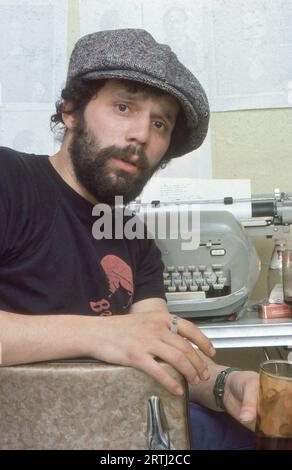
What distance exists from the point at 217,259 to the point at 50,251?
476 millimetres

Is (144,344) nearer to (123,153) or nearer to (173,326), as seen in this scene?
(173,326)

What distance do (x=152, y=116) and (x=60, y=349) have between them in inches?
21.2

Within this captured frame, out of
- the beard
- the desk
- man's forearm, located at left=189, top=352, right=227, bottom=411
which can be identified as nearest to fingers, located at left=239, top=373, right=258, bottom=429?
man's forearm, located at left=189, top=352, right=227, bottom=411

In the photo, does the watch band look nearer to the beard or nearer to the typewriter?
the typewriter

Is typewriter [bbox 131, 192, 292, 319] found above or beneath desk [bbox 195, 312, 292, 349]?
above

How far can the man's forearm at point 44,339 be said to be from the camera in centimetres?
54

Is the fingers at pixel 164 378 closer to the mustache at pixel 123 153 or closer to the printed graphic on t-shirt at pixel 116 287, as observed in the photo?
the printed graphic on t-shirt at pixel 116 287

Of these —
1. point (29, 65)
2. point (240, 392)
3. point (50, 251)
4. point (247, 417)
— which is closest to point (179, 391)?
point (247, 417)

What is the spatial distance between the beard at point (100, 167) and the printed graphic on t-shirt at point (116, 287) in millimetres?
135

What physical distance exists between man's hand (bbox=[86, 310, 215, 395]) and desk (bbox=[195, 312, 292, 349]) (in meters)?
0.34

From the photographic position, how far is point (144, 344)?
0.52 metres

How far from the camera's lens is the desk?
35.9 inches
